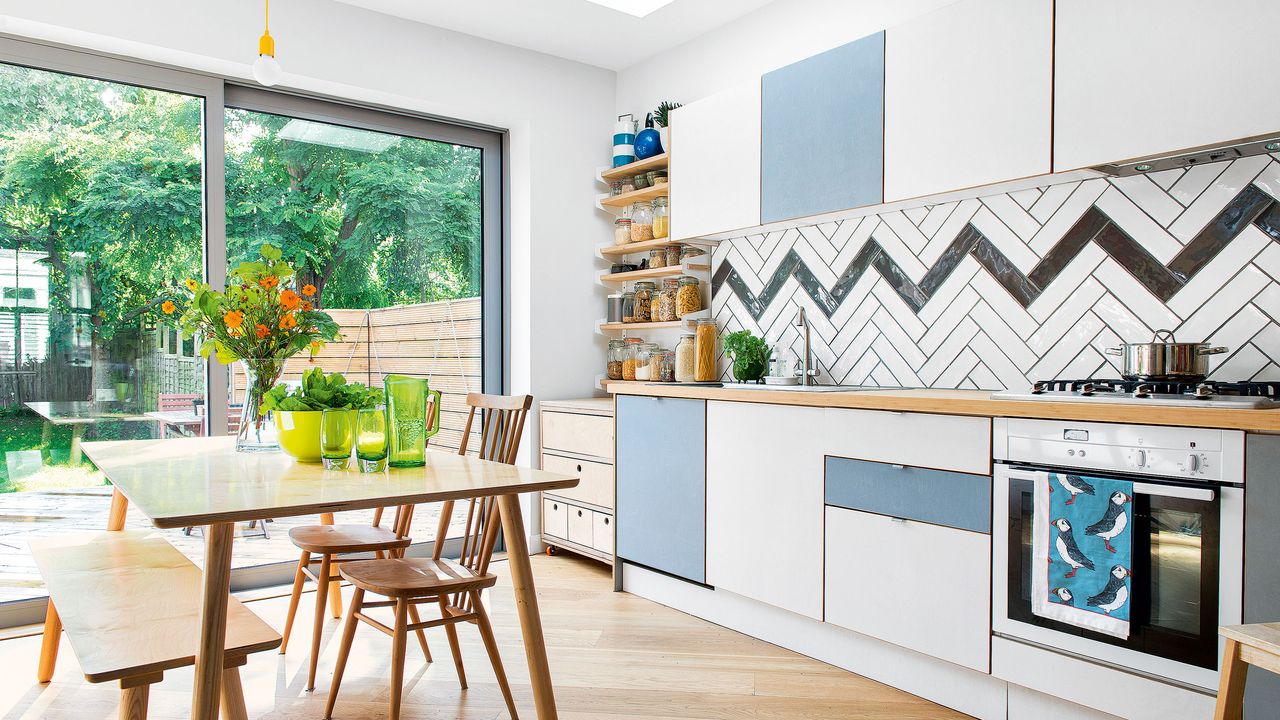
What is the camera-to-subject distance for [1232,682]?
1.43 metres

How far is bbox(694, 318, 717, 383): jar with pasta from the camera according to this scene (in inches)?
144

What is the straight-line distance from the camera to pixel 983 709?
2.27 m

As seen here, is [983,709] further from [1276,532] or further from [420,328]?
[420,328]

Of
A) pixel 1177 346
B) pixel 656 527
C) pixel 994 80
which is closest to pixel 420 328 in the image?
pixel 656 527

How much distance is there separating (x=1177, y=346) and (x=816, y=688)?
141 cm

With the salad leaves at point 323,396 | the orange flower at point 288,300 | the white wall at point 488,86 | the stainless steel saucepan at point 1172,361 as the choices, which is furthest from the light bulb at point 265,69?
the stainless steel saucepan at point 1172,361

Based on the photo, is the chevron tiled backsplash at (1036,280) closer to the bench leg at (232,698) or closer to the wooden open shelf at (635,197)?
the wooden open shelf at (635,197)

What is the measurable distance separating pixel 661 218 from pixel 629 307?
1.69 ft

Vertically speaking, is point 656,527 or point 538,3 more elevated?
point 538,3

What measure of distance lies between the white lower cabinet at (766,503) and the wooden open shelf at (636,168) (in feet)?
4.58

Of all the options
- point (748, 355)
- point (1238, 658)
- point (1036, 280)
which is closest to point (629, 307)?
point (748, 355)

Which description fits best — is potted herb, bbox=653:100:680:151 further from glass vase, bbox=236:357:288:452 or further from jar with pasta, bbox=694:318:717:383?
glass vase, bbox=236:357:288:452

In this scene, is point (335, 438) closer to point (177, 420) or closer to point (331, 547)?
point (331, 547)

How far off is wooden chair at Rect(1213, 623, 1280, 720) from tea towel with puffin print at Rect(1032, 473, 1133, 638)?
0.45m
